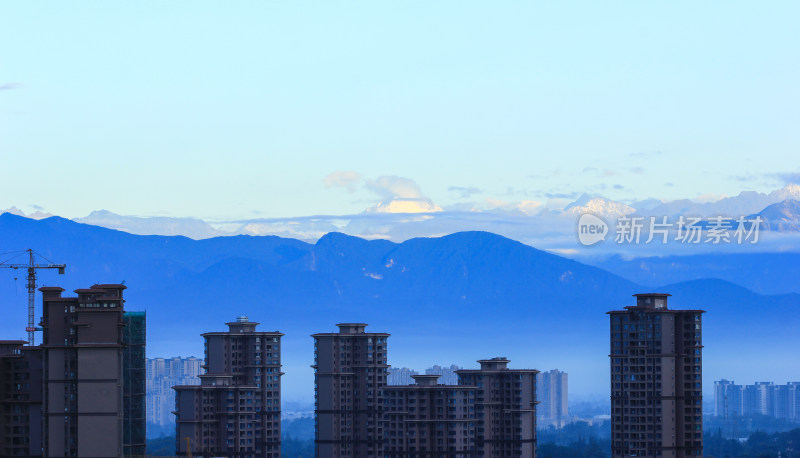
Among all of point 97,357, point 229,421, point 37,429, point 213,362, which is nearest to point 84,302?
point 97,357

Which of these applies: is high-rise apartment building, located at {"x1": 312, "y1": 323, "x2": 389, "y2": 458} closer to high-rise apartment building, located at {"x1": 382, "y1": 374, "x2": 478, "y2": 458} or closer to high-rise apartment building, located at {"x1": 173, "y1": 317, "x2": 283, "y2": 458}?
high-rise apartment building, located at {"x1": 173, "y1": 317, "x2": 283, "y2": 458}

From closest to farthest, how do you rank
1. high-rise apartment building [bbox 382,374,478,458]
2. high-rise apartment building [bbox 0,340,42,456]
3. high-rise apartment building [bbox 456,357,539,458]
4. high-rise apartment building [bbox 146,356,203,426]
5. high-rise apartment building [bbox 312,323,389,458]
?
1. high-rise apartment building [bbox 0,340,42,456]
2. high-rise apartment building [bbox 382,374,478,458]
3. high-rise apartment building [bbox 456,357,539,458]
4. high-rise apartment building [bbox 312,323,389,458]
5. high-rise apartment building [bbox 146,356,203,426]

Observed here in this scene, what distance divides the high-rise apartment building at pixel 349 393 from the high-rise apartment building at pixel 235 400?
3.22 m

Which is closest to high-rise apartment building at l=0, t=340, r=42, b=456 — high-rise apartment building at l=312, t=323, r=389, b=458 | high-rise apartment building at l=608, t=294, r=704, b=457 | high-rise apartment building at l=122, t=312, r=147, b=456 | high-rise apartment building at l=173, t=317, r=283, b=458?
high-rise apartment building at l=122, t=312, r=147, b=456

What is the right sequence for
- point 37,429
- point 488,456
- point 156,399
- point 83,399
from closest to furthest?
point 83,399 < point 37,429 < point 488,456 < point 156,399

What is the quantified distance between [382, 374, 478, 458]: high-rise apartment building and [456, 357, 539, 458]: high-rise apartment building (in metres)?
6.26

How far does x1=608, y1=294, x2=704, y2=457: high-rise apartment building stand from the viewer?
9488 centimetres

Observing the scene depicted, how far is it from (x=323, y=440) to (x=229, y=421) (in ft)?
41.0

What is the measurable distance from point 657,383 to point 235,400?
26017 mm

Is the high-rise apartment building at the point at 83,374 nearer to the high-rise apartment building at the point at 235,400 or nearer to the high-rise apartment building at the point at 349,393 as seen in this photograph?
the high-rise apartment building at the point at 235,400

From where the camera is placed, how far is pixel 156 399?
188m

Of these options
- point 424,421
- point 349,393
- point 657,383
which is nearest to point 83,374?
point 424,421

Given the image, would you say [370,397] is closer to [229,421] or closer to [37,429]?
[229,421]

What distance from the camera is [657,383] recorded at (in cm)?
9550
